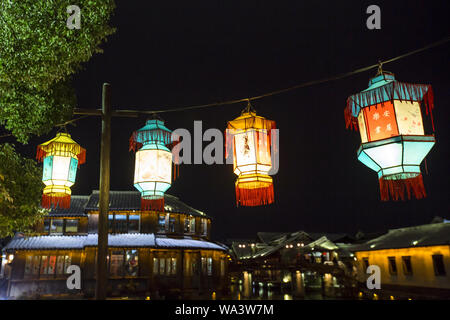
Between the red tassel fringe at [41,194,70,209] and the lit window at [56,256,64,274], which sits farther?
the lit window at [56,256,64,274]

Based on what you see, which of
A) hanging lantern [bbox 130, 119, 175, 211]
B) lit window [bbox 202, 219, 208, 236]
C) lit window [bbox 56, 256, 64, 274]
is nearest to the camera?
hanging lantern [bbox 130, 119, 175, 211]

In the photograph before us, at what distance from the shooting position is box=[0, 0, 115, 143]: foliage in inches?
239

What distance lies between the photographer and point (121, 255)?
2634cm

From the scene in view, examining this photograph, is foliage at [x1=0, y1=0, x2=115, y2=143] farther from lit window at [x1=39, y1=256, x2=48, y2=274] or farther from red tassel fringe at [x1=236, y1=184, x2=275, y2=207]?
lit window at [x1=39, y1=256, x2=48, y2=274]

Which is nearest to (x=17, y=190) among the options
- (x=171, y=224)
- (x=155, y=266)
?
(x=155, y=266)

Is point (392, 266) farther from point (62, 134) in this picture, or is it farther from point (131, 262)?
point (62, 134)

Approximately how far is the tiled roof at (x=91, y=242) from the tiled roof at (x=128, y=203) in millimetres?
2239

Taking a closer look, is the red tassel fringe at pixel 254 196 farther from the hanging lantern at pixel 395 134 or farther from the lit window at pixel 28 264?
the lit window at pixel 28 264

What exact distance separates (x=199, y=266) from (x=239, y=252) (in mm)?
32503

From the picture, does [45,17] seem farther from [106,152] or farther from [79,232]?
[79,232]

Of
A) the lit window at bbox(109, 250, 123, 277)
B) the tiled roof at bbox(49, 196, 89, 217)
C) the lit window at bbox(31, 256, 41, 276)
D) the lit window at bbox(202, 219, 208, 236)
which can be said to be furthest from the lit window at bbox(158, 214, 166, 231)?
the lit window at bbox(31, 256, 41, 276)

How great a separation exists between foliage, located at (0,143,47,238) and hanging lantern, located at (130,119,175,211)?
11.5 ft

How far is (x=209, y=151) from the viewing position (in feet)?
23.9
